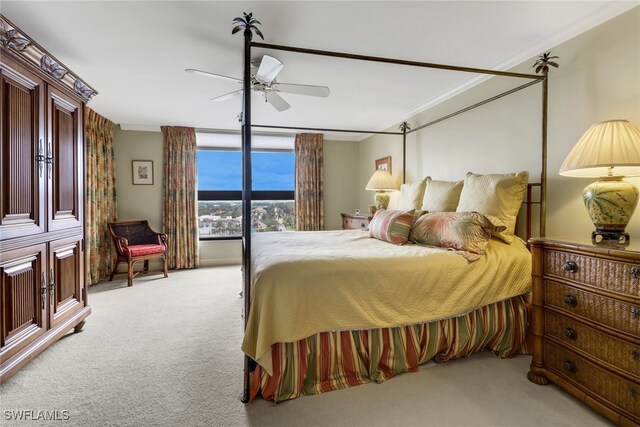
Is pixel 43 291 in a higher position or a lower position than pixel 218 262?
higher

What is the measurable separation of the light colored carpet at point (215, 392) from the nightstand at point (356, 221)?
2.40 metres

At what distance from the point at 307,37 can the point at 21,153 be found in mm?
2113

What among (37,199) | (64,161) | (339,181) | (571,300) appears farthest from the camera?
(339,181)

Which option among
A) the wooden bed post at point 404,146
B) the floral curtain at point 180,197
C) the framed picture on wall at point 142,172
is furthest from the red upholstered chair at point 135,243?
the wooden bed post at point 404,146

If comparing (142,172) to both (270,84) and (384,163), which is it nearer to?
(270,84)

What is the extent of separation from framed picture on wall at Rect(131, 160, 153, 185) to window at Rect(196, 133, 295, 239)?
2.53 feet

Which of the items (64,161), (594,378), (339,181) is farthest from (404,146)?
(64,161)

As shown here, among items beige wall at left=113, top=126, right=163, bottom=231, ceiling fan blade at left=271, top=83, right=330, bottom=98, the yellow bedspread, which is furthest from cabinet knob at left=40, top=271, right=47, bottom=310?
beige wall at left=113, top=126, right=163, bottom=231

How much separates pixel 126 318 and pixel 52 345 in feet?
2.04

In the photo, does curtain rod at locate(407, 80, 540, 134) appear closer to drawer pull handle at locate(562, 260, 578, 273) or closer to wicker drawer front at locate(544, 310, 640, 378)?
drawer pull handle at locate(562, 260, 578, 273)

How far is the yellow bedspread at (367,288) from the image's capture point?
5.57ft

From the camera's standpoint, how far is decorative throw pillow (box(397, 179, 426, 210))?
3.37 meters

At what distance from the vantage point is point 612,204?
5.40 ft

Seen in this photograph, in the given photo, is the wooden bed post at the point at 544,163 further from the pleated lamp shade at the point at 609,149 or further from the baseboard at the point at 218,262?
the baseboard at the point at 218,262
